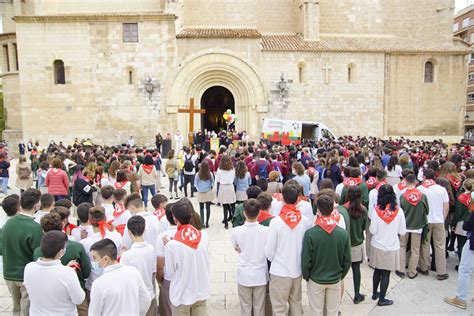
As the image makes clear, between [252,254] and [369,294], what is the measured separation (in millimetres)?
2577

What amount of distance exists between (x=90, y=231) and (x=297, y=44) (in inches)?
778

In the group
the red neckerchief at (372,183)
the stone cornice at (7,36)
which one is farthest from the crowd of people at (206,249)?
the stone cornice at (7,36)

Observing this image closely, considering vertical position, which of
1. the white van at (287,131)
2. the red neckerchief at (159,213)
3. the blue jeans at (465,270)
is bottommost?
the blue jeans at (465,270)

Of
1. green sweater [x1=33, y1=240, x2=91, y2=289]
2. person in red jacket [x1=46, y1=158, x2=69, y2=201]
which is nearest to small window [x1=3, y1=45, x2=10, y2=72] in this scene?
person in red jacket [x1=46, y1=158, x2=69, y2=201]

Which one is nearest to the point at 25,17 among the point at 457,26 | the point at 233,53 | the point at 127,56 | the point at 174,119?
the point at 127,56

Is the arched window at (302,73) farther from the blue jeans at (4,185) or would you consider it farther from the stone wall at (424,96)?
the blue jeans at (4,185)

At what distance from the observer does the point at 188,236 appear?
413cm

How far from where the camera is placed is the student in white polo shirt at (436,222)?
6.62m

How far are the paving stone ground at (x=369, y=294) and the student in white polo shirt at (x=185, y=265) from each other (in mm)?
1549

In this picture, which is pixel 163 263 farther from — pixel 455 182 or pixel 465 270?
pixel 455 182

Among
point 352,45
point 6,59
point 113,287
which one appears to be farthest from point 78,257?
point 6,59

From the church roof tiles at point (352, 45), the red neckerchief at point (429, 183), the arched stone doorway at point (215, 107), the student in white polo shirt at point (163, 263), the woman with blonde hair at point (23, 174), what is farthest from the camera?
the arched stone doorway at point (215, 107)

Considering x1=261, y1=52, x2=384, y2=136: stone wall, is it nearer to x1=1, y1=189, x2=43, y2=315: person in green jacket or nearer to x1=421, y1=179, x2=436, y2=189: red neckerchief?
x1=421, y1=179, x2=436, y2=189: red neckerchief

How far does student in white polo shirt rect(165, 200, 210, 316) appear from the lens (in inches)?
161
